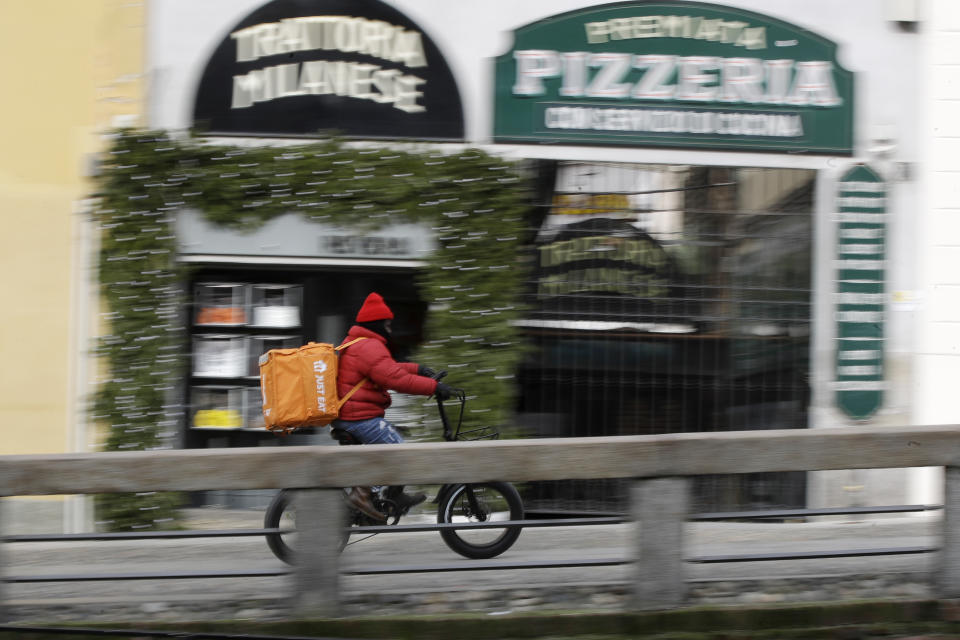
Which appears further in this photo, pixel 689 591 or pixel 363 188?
pixel 363 188

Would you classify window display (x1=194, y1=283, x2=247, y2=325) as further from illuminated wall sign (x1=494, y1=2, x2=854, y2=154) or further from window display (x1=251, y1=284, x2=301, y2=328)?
illuminated wall sign (x1=494, y1=2, x2=854, y2=154)

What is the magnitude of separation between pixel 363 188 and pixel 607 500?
3.24 meters

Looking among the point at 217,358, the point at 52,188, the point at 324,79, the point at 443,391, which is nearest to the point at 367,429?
the point at 443,391

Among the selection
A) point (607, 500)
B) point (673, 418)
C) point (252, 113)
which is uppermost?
point (252, 113)

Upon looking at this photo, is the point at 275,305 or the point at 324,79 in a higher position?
the point at 324,79

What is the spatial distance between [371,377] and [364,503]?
77 cm

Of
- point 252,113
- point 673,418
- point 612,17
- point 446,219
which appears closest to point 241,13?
point 252,113

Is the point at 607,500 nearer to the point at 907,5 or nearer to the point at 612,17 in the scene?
the point at 612,17

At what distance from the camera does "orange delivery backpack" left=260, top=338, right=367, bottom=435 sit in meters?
6.19

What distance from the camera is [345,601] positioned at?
4973 millimetres

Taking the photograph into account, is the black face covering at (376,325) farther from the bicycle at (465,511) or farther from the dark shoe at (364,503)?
the dark shoe at (364,503)

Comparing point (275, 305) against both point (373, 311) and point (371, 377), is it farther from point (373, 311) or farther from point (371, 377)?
point (371, 377)

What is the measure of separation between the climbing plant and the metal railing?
10.6 feet

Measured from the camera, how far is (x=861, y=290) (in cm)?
827
